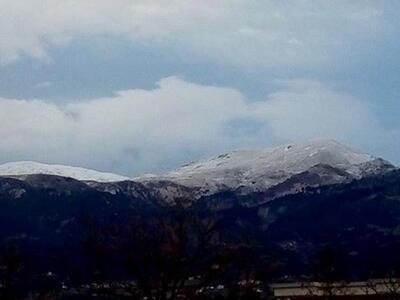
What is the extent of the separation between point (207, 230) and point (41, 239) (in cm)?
15499

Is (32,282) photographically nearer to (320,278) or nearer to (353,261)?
(320,278)

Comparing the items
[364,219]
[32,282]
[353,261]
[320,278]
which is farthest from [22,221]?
[320,278]

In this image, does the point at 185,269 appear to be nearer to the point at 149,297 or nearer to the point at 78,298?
the point at 149,297

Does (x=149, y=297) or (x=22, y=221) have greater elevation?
(x=22, y=221)

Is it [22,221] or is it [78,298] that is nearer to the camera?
[78,298]

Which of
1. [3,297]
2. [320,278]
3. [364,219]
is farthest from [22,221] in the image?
[3,297]

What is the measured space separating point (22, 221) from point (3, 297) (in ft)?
505

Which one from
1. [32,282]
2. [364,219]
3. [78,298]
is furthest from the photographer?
[364,219]

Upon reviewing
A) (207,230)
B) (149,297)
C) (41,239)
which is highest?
(41,239)

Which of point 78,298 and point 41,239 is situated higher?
point 41,239

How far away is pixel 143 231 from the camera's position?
78.5 ft

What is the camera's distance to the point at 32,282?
77.2m

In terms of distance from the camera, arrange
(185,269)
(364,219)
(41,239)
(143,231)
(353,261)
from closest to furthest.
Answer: (185,269) < (143,231) < (353,261) < (41,239) < (364,219)

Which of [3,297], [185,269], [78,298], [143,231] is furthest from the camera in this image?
[78,298]
